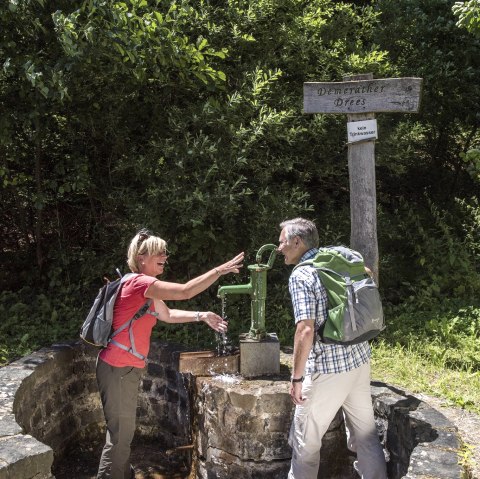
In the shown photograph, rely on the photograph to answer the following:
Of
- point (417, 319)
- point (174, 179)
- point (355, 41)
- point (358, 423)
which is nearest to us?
point (358, 423)

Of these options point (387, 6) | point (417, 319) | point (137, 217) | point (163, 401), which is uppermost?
point (387, 6)

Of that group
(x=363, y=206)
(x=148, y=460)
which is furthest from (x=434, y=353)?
(x=148, y=460)

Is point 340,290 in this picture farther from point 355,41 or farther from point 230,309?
point 355,41

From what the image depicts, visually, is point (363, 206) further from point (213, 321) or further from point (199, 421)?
point (199, 421)

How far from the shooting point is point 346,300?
3.29m

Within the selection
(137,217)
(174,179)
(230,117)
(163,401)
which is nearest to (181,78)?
(230,117)

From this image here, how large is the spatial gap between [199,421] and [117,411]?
32.9 inches

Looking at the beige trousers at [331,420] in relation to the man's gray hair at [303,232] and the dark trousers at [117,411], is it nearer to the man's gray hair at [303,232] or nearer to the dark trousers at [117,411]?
the man's gray hair at [303,232]

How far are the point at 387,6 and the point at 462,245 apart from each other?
324 centimetres

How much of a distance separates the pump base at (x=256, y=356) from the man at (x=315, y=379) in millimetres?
806

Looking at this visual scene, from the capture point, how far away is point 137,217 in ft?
19.8

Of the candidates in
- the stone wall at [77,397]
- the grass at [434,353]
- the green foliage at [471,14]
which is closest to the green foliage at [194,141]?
the grass at [434,353]

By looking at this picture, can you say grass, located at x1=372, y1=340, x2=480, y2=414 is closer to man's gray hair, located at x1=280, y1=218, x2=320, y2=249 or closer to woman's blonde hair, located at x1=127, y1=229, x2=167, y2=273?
man's gray hair, located at x1=280, y1=218, x2=320, y2=249

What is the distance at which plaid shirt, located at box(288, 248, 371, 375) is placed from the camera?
3281 millimetres
